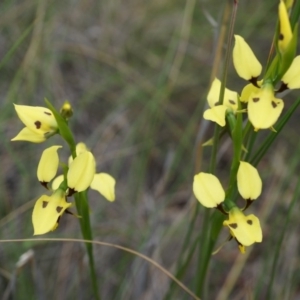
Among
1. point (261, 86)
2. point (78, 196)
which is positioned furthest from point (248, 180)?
point (78, 196)

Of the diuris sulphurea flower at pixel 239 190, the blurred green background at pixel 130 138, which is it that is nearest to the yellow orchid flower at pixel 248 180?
the diuris sulphurea flower at pixel 239 190

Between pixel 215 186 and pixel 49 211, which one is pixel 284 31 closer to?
pixel 215 186

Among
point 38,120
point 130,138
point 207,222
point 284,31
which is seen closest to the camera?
point 284,31

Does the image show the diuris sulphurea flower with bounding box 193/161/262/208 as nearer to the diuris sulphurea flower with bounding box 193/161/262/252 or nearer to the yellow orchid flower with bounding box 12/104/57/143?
the diuris sulphurea flower with bounding box 193/161/262/252

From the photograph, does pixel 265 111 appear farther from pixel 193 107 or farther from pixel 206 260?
pixel 193 107

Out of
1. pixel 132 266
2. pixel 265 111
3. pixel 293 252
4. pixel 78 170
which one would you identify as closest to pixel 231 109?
pixel 265 111

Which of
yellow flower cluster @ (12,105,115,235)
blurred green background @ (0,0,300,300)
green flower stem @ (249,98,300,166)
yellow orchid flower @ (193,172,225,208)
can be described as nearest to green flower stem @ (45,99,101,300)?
yellow flower cluster @ (12,105,115,235)
